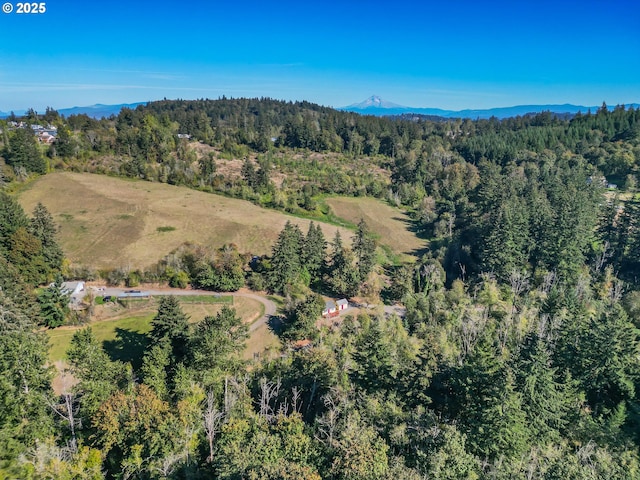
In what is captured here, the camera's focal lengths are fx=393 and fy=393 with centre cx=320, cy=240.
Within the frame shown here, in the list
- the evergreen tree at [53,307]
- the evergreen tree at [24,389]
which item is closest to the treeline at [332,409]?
the evergreen tree at [24,389]

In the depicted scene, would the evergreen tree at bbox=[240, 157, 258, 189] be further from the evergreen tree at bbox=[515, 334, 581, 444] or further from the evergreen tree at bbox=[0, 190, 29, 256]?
the evergreen tree at bbox=[515, 334, 581, 444]

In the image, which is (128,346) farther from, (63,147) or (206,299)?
(63,147)

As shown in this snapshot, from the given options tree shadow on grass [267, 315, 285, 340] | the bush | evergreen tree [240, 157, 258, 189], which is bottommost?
tree shadow on grass [267, 315, 285, 340]

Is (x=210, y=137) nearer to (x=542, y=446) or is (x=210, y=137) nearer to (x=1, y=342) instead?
(x=1, y=342)

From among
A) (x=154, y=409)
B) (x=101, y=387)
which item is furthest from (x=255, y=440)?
(x=101, y=387)

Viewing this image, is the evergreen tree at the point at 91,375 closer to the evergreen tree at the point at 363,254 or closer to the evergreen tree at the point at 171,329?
the evergreen tree at the point at 171,329

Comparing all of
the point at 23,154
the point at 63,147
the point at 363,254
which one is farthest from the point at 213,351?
the point at 63,147

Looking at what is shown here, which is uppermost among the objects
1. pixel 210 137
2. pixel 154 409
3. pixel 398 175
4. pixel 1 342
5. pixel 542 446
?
pixel 210 137

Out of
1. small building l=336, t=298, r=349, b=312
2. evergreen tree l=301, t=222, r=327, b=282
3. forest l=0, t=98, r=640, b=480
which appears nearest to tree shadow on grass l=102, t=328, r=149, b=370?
forest l=0, t=98, r=640, b=480
